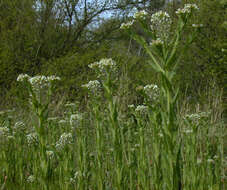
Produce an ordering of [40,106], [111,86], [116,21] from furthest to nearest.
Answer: [116,21], [111,86], [40,106]

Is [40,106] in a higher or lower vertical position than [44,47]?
lower

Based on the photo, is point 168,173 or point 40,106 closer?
point 168,173

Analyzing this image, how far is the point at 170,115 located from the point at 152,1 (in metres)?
12.4

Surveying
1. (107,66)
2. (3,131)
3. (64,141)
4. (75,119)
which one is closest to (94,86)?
(75,119)

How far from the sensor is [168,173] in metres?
1.20

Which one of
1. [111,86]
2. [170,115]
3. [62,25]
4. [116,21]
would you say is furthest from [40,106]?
[116,21]

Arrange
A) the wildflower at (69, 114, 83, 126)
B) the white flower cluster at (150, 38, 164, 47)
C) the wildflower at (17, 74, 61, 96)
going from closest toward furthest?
the white flower cluster at (150, 38, 164, 47) < the wildflower at (17, 74, 61, 96) < the wildflower at (69, 114, 83, 126)

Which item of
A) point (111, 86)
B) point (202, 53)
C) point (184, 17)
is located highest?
point (202, 53)

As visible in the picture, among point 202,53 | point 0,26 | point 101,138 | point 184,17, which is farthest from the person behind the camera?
point 0,26

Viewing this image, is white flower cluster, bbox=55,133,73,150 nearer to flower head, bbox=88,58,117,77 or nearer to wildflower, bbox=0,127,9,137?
flower head, bbox=88,58,117,77

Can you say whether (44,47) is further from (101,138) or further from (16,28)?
(101,138)

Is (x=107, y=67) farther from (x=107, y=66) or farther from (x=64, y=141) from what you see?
(x=64, y=141)

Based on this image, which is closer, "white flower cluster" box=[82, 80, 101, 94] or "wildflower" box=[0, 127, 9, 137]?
"white flower cluster" box=[82, 80, 101, 94]

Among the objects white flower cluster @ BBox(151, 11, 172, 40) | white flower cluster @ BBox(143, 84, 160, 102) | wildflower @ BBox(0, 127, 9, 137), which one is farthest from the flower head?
wildflower @ BBox(0, 127, 9, 137)
